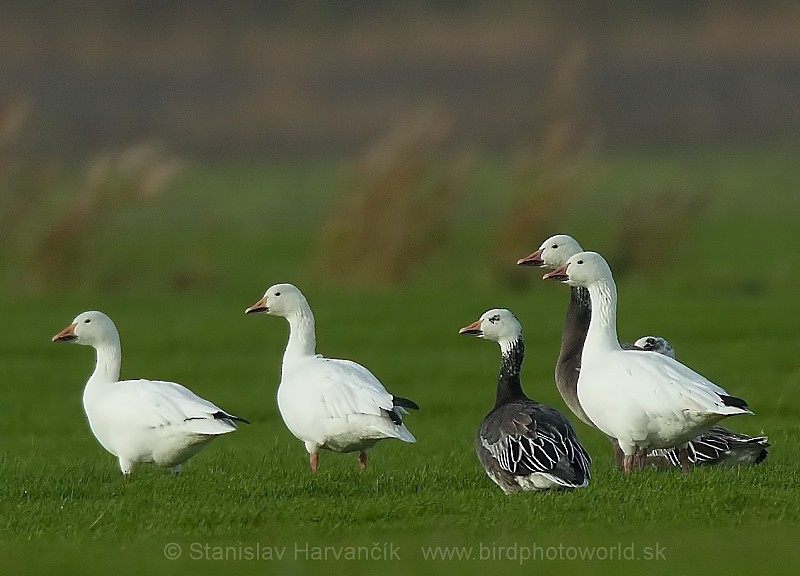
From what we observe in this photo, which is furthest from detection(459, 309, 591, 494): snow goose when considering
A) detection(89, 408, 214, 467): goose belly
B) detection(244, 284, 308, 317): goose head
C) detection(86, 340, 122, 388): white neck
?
detection(86, 340, 122, 388): white neck

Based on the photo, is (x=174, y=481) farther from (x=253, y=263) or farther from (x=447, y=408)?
(x=253, y=263)

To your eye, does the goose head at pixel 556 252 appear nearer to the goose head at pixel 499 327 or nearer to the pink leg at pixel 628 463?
the goose head at pixel 499 327

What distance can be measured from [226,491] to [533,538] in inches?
82.1

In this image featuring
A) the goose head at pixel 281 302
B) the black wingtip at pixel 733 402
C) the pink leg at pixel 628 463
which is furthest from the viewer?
the goose head at pixel 281 302

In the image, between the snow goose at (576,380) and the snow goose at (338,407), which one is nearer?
the snow goose at (338,407)

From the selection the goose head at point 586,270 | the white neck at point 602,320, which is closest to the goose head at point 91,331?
the goose head at point 586,270

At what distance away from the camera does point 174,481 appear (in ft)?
34.8

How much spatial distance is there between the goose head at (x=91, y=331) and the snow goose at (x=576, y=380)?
120 inches

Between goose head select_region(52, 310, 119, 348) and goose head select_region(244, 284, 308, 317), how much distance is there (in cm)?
97

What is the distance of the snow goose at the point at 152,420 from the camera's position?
426 inches

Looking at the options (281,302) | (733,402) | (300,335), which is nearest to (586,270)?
(733,402)

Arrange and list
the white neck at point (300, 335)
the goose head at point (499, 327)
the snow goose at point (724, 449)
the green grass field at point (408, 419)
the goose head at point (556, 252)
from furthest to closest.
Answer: the goose head at point (556, 252)
the white neck at point (300, 335)
the goose head at point (499, 327)
the snow goose at point (724, 449)
the green grass field at point (408, 419)

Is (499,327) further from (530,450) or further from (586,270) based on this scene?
(530,450)

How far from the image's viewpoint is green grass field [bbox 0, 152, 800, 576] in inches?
342
